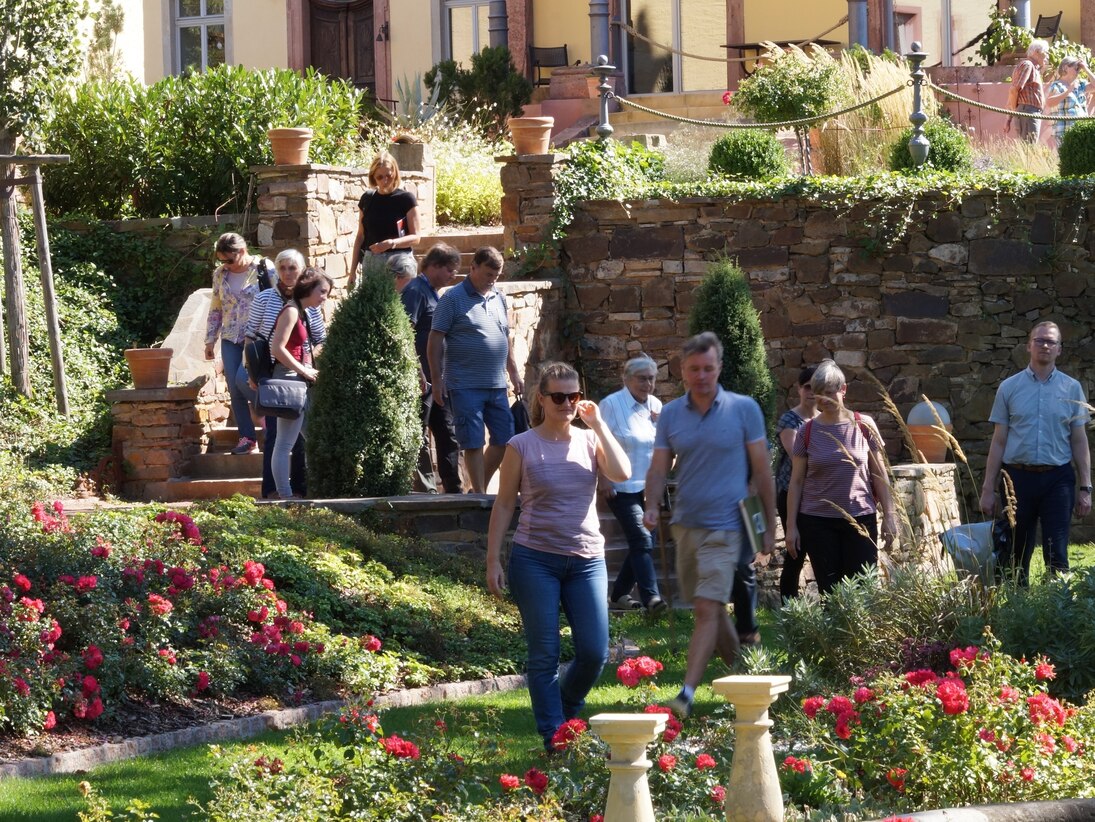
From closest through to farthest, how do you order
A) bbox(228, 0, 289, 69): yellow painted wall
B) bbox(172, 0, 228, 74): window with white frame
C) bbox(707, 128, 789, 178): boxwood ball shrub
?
bbox(707, 128, 789, 178): boxwood ball shrub → bbox(228, 0, 289, 69): yellow painted wall → bbox(172, 0, 228, 74): window with white frame

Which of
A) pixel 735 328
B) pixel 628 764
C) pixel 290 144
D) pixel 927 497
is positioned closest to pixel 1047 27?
pixel 735 328

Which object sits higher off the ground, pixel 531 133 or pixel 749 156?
pixel 531 133

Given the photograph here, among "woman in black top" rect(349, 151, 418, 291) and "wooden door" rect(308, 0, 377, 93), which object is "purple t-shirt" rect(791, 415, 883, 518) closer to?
"woman in black top" rect(349, 151, 418, 291)

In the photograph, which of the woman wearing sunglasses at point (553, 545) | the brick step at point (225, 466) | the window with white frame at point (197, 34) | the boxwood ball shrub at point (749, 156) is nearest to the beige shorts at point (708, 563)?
the woman wearing sunglasses at point (553, 545)

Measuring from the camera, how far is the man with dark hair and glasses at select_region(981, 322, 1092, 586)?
8.91 m

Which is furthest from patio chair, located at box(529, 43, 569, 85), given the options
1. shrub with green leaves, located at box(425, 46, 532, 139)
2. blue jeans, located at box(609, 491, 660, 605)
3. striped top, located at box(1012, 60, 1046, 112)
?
blue jeans, located at box(609, 491, 660, 605)

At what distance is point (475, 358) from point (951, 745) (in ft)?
17.0

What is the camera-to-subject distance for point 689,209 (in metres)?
14.6

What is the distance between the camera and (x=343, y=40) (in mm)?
24594

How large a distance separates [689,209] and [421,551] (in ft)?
19.8

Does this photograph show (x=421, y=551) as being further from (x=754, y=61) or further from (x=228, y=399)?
(x=754, y=61)

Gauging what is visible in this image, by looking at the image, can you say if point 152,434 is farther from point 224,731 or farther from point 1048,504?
point 1048,504

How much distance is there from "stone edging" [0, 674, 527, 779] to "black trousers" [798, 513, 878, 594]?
5.07 feet

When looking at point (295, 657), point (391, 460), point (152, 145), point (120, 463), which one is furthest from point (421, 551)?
point (152, 145)
